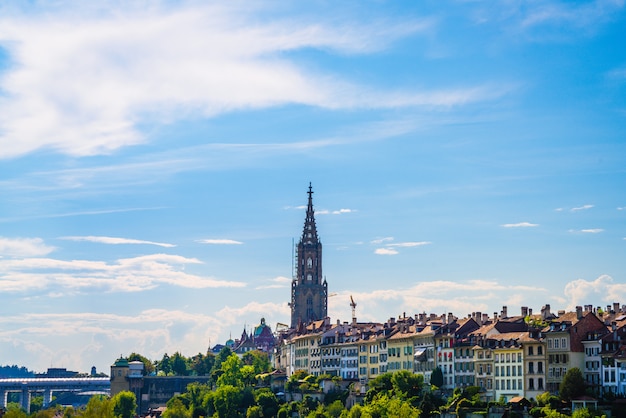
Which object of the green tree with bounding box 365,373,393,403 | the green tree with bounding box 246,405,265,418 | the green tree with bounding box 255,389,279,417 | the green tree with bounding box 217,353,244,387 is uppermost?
the green tree with bounding box 217,353,244,387

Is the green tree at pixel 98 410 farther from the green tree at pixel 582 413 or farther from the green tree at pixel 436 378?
the green tree at pixel 582 413

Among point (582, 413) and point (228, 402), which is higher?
point (228, 402)

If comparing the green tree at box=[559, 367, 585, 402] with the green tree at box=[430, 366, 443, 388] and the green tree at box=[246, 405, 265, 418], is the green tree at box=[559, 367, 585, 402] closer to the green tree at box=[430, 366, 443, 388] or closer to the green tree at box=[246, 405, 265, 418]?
the green tree at box=[430, 366, 443, 388]

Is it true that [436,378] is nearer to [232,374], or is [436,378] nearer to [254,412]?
[254,412]

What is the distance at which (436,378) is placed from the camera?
14200 cm

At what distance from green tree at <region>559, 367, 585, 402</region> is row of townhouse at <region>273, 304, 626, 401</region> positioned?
2961 millimetres

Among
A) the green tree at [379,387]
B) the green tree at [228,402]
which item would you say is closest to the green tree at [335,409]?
the green tree at [379,387]

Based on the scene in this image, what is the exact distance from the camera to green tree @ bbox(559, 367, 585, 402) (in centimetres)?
11600

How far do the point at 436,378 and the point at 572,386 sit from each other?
2801 cm

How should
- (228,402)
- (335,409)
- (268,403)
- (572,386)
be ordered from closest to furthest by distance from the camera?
(572,386) → (335,409) → (268,403) → (228,402)

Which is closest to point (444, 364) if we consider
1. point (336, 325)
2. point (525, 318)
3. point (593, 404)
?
point (525, 318)

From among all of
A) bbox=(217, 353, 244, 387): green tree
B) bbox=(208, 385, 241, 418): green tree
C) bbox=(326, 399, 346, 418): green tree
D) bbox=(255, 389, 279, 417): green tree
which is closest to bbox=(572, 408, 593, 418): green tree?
bbox=(326, 399, 346, 418): green tree

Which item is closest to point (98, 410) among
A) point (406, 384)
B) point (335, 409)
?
point (335, 409)

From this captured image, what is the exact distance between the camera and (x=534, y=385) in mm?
125625
